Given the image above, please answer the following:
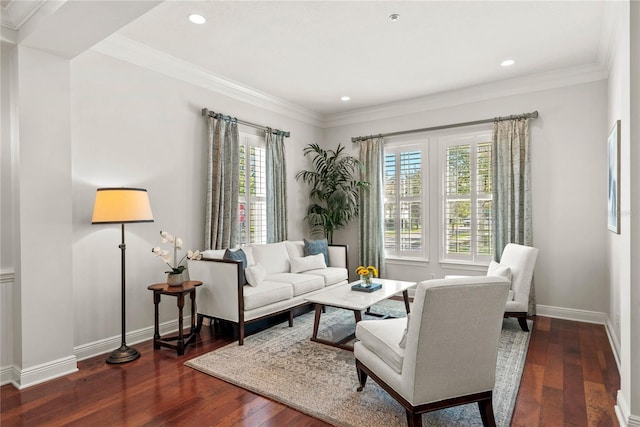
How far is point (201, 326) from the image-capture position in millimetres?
3863

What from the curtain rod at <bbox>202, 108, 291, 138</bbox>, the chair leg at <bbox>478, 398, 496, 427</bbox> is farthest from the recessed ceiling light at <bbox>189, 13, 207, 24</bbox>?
the chair leg at <bbox>478, 398, 496, 427</bbox>

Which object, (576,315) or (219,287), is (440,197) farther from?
(219,287)

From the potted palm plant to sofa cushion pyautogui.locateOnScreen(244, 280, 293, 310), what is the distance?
198cm

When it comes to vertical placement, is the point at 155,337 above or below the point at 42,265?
below

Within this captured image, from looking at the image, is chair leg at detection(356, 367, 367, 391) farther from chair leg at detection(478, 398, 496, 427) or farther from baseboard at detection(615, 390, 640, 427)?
baseboard at detection(615, 390, 640, 427)

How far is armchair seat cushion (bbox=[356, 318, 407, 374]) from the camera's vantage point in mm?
2090

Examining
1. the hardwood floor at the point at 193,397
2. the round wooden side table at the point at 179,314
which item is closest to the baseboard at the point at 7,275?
the hardwood floor at the point at 193,397

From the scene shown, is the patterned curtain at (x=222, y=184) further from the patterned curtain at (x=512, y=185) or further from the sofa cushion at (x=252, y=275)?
the patterned curtain at (x=512, y=185)

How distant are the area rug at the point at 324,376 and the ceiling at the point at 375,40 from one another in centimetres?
279

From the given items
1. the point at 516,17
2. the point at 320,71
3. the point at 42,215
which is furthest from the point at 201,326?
the point at 516,17

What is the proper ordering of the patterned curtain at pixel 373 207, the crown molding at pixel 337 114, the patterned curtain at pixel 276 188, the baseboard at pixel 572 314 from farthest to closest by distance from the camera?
1. the patterned curtain at pixel 373 207
2. the patterned curtain at pixel 276 188
3. the baseboard at pixel 572 314
4. the crown molding at pixel 337 114

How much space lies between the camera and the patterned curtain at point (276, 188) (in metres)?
5.13

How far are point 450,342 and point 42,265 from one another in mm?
2989

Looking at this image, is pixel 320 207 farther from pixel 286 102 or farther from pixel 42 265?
pixel 42 265
